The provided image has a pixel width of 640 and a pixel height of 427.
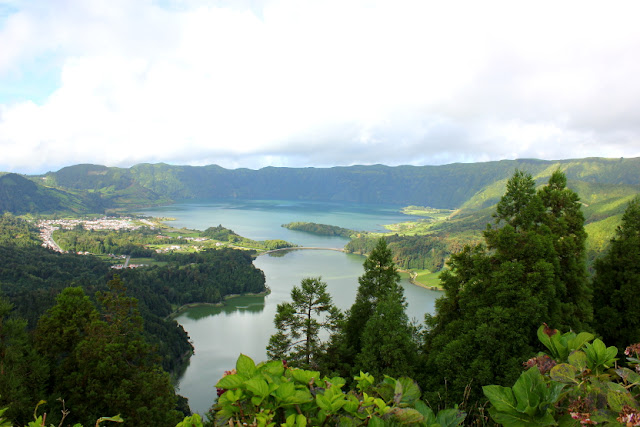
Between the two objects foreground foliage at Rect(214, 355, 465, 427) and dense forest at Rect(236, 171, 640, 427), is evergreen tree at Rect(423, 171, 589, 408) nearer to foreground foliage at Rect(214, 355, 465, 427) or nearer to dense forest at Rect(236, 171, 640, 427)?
dense forest at Rect(236, 171, 640, 427)

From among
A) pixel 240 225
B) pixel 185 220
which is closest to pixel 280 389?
pixel 240 225

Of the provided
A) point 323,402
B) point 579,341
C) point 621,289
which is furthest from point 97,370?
point 621,289

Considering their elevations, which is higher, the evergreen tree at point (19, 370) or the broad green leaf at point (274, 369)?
the broad green leaf at point (274, 369)

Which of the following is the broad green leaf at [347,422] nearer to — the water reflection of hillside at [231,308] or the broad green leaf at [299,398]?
the broad green leaf at [299,398]

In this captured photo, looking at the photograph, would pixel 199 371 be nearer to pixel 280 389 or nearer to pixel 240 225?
pixel 280 389

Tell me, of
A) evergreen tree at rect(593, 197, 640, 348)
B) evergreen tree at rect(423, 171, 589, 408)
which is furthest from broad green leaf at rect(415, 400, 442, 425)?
evergreen tree at rect(593, 197, 640, 348)

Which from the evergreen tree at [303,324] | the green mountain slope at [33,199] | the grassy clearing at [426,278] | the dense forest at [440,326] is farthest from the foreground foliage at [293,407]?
the green mountain slope at [33,199]
